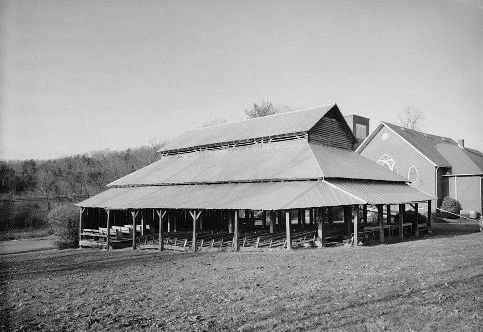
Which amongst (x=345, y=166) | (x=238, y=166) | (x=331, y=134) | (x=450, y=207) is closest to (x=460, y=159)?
(x=450, y=207)

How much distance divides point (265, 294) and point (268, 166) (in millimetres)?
17984

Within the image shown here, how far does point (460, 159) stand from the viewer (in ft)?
148

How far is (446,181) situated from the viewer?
4391 centimetres

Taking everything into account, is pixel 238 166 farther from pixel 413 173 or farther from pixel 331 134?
pixel 413 173

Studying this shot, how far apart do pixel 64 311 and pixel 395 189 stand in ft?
80.4

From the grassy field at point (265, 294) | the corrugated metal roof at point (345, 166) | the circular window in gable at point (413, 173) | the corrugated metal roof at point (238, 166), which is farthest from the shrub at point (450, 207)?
the grassy field at point (265, 294)

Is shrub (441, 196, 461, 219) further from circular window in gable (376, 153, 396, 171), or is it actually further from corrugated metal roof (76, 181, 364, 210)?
corrugated metal roof (76, 181, 364, 210)

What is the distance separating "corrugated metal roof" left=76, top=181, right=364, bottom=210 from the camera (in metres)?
22.7

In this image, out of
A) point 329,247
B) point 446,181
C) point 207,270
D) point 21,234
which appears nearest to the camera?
point 207,270

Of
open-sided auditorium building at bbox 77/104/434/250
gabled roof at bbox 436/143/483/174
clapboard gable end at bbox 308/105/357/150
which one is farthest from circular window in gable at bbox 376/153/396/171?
clapboard gable end at bbox 308/105/357/150

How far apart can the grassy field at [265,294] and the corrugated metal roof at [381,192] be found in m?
4.93

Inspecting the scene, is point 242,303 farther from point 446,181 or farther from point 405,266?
point 446,181

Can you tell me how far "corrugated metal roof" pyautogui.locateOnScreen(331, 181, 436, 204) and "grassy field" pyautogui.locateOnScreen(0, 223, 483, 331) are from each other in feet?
16.2

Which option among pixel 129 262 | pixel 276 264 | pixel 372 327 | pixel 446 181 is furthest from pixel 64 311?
pixel 446 181
